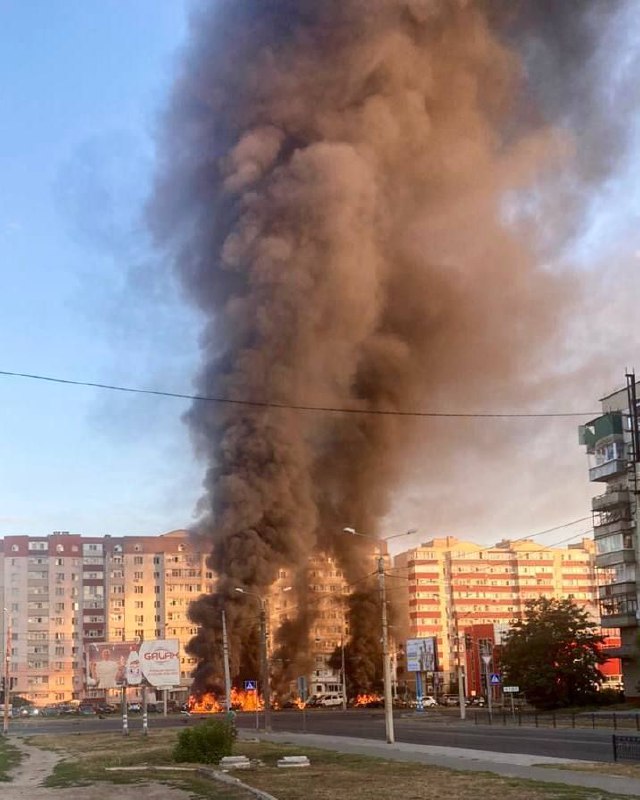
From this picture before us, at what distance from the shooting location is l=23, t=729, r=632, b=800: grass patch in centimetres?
1802

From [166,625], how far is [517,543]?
62115 mm

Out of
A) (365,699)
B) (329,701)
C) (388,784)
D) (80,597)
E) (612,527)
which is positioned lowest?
(329,701)

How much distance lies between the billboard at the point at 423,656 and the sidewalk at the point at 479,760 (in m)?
56.5

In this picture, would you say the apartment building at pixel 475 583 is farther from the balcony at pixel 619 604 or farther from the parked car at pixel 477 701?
the balcony at pixel 619 604

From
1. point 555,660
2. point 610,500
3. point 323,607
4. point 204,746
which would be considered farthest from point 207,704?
point 323,607

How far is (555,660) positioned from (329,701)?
124ft

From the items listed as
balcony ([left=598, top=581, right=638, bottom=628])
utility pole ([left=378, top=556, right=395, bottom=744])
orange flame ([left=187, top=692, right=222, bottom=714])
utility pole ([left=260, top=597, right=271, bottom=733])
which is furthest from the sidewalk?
balcony ([left=598, top=581, right=638, bottom=628])

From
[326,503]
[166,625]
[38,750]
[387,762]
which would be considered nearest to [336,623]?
[166,625]

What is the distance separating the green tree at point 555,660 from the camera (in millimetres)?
70375

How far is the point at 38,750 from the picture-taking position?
139 ft

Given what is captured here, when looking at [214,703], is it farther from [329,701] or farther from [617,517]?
[617,517]

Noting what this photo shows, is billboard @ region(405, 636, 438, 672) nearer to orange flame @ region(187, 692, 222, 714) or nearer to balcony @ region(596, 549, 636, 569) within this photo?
balcony @ region(596, 549, 636, 569)

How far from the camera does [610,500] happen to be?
79.2 metres

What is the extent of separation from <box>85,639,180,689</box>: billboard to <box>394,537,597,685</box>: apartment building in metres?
103
